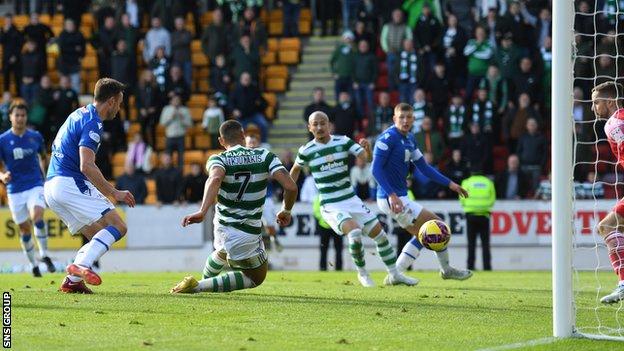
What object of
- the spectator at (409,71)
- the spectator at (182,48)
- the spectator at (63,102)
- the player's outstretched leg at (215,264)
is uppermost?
the spectator at (182,48)

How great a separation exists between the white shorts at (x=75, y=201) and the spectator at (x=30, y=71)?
16568 millimetres

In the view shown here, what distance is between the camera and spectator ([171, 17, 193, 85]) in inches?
1139

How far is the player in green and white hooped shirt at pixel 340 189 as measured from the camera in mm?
15266

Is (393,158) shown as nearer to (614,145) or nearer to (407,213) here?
(407,213)

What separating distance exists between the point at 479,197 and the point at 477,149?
235 centimetres

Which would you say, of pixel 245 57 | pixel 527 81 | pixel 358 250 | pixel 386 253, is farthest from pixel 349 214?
pixel 245 57

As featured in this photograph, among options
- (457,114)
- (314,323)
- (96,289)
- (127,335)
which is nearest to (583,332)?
(314,323)

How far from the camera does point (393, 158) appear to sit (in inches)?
617

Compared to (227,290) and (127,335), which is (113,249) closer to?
(227,290)

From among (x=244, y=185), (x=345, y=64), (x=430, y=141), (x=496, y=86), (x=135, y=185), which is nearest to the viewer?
(x=244, y=185)

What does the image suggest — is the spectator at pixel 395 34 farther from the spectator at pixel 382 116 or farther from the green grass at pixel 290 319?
the green grass at pixel 290 319

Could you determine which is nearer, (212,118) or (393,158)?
(393,158)

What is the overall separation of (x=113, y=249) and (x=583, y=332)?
53.4 ft

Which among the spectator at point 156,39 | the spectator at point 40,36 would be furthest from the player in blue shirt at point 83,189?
the spectator at point 40,36
